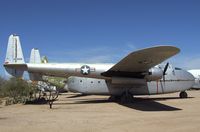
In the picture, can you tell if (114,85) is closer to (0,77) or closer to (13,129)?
(13,129)

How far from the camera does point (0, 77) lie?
4259cm

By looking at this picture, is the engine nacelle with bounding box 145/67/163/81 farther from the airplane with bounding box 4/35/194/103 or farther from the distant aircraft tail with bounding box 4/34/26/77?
the distant aircraft tail with bounding box 4/34/26/77

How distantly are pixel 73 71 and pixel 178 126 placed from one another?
12.6 m

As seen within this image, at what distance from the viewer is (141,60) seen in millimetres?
19453

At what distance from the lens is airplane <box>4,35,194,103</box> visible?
21141 millimetres

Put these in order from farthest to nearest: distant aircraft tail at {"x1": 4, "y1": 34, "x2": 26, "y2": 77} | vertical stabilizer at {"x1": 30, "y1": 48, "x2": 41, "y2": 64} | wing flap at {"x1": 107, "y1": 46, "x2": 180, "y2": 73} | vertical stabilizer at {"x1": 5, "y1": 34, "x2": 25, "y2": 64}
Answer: vertical stabilizer at {"x1": 30, "y1": 48, "x2": 41, "y2": 64} → vertical stabilizer at {"x1": 5, "y1": 34, "x2": 25, "y2": 64} → distant aircraft tail at {"x1": 4, "y1": 34, "x2": 26, "y2": 77} → wing flap at {"x1": 107, "y1": 46, "x2": 180, "y2": 73}

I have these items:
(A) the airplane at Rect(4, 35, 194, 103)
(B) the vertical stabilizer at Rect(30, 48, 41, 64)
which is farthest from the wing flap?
(B) the vertical stabilizer at Rect(30, 48, 41, 64)

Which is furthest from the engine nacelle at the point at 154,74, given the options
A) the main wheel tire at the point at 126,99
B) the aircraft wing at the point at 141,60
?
the main wheel tire at the point at 126,99

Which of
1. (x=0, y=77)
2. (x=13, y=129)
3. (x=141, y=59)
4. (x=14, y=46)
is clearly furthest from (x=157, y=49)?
(x=0, y=77)

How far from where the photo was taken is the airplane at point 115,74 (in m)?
21.1

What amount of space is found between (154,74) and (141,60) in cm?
321

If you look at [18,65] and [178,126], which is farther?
[18,65]

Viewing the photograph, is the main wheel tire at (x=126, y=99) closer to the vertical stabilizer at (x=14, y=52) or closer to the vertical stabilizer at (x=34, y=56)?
the vertical stabilizer at (x=14, y=52)

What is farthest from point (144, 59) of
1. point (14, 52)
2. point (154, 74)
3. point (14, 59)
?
point (14, 52)
